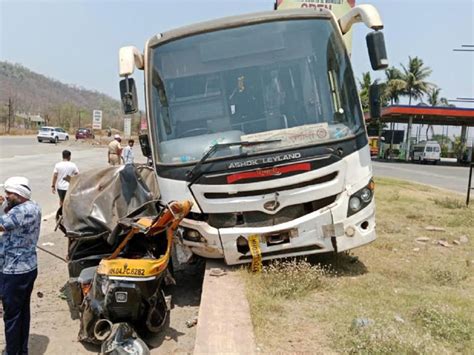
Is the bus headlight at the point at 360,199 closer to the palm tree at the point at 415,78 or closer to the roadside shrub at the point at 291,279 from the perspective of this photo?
the roadside shrub at the point at 291,279

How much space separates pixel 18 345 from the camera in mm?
4266

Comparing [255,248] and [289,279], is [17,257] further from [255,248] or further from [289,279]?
[289,279]

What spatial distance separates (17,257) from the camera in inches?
166

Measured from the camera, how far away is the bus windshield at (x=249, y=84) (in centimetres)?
577

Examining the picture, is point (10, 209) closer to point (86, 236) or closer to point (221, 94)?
point (86, 236)

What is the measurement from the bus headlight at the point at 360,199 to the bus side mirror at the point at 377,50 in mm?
1390

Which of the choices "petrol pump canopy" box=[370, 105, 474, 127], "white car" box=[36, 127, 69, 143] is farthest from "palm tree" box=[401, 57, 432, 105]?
"white car" box=[36, 127, 69, 143]

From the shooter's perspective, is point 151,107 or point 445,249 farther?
point 445,249

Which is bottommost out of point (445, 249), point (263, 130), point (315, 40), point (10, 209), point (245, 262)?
point (445, 249)

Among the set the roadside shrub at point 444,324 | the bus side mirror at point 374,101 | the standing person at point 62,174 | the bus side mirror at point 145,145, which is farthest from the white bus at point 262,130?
the standing person at point 62,174

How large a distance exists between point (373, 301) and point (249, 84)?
283 cm

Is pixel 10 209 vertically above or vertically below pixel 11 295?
above

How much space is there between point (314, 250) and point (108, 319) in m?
2.36

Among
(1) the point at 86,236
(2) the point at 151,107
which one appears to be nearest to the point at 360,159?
(2) the point at 151,107
